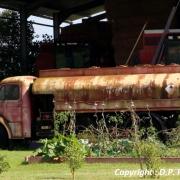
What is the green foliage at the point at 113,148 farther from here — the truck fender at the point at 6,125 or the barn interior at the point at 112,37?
the barn interior at the point at 112,37

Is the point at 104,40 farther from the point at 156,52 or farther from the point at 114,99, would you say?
the point at 114,99

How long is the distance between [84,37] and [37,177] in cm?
1954

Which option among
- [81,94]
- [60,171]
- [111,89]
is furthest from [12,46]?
[60,171]

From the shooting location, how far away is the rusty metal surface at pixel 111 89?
68.3 feet

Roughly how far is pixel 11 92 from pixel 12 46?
2327 cm

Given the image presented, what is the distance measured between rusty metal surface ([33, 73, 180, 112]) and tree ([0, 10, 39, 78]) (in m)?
20.0

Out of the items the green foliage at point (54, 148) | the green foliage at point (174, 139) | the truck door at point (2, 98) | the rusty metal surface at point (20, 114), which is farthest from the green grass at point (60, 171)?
the truck door at point (2, 98)

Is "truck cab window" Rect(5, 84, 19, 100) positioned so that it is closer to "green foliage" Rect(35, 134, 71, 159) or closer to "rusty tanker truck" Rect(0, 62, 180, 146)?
"rusty tanker truck" Rect(0, 62, 180, 146)

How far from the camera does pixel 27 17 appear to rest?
42.5m

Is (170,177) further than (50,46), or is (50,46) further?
(50,46)

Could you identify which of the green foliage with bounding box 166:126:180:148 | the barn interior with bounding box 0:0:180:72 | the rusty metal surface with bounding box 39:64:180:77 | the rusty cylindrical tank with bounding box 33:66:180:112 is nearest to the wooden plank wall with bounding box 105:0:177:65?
the barn interior with bounding box 0:0:180:72

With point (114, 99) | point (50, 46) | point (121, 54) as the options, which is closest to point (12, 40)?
point (50, 46)

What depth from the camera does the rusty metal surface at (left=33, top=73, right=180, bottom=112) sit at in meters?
20.8

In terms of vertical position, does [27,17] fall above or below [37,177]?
above
